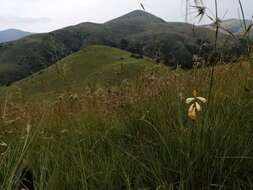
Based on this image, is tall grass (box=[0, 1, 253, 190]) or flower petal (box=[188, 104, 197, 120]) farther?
tall grass (box=[0, 1, 253, 190])

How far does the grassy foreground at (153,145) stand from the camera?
8.27 feet

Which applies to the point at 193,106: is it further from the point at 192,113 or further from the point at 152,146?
the point at 152,146

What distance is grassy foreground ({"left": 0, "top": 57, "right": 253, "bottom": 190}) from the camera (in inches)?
99.2

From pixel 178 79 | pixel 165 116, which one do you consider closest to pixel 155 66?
pixel 178 79

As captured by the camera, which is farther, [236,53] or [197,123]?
[236,53]

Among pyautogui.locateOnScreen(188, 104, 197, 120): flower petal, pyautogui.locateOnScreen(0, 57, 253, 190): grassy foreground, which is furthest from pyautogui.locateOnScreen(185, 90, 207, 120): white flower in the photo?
pyautogui.locateOnScreen(0, 57, 253, 190): grassy foreground

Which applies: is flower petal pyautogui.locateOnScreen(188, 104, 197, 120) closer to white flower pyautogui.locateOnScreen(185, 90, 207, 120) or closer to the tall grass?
white flower pyautogui.locateOnScreen(185, 90, 207, 120)

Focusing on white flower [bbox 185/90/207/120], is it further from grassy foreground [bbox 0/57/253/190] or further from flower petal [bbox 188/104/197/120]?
grassy foreground [bbox 0/57/253/190]

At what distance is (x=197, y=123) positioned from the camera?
8.91ft

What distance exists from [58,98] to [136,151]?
2637mm

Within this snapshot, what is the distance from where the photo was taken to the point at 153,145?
9.74 feet

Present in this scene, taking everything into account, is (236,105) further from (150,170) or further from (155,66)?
(155,66)

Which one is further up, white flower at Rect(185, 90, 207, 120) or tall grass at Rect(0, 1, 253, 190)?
white flower at Rect(185, 90, 207, 120)

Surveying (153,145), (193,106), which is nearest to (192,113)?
(193,106)
